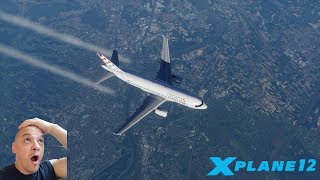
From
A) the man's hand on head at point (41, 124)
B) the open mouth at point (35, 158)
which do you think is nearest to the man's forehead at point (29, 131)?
the man's hand on head at point (41, 124)

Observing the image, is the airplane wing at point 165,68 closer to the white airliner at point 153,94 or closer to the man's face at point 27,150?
the white airliner at point 153,94

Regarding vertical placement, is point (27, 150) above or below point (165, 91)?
above

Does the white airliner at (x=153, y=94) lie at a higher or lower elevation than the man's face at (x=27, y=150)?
lower

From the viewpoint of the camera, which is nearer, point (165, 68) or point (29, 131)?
point (29, 131)

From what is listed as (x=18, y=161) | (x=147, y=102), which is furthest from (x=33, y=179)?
(x=147, y=102)

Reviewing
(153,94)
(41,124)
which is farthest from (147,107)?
(41,124)

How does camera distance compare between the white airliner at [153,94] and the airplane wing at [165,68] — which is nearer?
the white airliner at [153,94]

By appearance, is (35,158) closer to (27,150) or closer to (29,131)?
(27,150)

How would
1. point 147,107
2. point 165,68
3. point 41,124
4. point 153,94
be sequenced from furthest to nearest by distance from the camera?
point 165,68 → point 153,94 → point 147,107 → point 41,124
